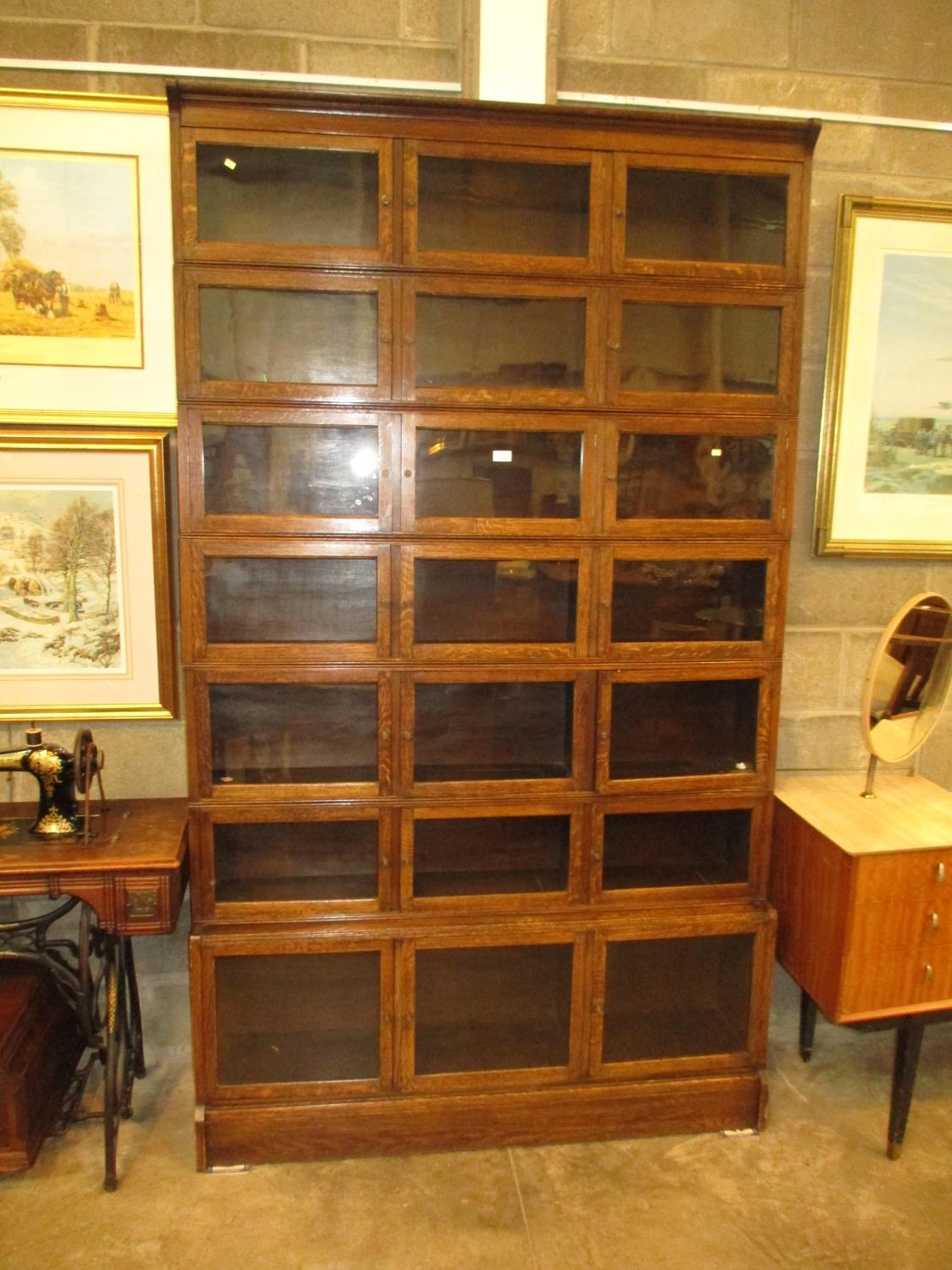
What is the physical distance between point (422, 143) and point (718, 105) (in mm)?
938

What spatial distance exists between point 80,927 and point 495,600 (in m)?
1.28

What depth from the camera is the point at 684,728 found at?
2098 millimetres

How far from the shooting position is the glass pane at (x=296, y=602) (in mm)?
1893

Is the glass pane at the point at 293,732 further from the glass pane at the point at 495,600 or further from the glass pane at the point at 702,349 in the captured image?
the glass pane at the point at 702,349

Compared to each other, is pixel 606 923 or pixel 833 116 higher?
pixel 833 116

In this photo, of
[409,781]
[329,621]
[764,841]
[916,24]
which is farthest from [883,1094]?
[916,24]

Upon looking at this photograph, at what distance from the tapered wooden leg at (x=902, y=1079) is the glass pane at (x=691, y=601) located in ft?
3.38

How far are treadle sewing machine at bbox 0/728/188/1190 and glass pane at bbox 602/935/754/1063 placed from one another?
1.10 meters

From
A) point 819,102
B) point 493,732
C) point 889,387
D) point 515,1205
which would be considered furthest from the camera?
point 889,387

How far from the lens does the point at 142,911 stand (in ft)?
6.26

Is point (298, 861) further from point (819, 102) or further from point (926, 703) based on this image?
point (819, 102)

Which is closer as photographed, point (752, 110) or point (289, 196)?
point (289, 196)

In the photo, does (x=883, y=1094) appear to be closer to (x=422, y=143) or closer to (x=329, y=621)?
(x=329, y=621)

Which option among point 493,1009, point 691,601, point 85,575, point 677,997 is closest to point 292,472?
point 85,575
